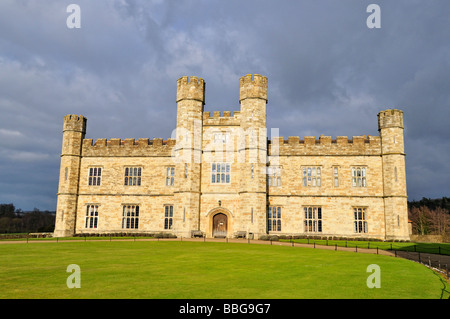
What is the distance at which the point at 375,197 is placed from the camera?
3009 cm

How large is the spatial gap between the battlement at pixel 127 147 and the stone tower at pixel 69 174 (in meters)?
0.95

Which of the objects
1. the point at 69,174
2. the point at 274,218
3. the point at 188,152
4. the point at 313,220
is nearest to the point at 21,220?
the point at 69,174

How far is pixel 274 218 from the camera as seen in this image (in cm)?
3081

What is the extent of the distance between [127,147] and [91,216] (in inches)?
292

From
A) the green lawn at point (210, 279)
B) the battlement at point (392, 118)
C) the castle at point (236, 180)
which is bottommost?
the green lawn at point (210, 279)

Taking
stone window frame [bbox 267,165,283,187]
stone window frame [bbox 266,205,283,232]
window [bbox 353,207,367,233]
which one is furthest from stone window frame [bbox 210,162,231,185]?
window [bbox 353,207,367,233]

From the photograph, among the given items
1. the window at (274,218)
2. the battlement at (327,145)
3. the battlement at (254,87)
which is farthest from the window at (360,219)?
the battlement at (254,87)

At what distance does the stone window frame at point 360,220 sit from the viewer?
98.1ft

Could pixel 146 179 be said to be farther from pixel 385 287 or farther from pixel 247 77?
pixel 385 287

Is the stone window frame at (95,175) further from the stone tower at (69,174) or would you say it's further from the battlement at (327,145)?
the battlement at (327,145)

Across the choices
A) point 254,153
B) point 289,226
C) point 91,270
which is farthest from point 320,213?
point 91,270

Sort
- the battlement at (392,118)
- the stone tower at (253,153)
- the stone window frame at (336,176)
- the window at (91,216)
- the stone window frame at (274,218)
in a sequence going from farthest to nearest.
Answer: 1. the window at (91,216)
2. the stone window frame at (336,176)
3. the stone window frame at (274,218)
4. the battlement at (392,118)
5. the stone tower at (253,153)

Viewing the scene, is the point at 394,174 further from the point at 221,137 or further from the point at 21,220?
the point at 21,220

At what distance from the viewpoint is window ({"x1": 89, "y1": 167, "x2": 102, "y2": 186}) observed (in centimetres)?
3309
